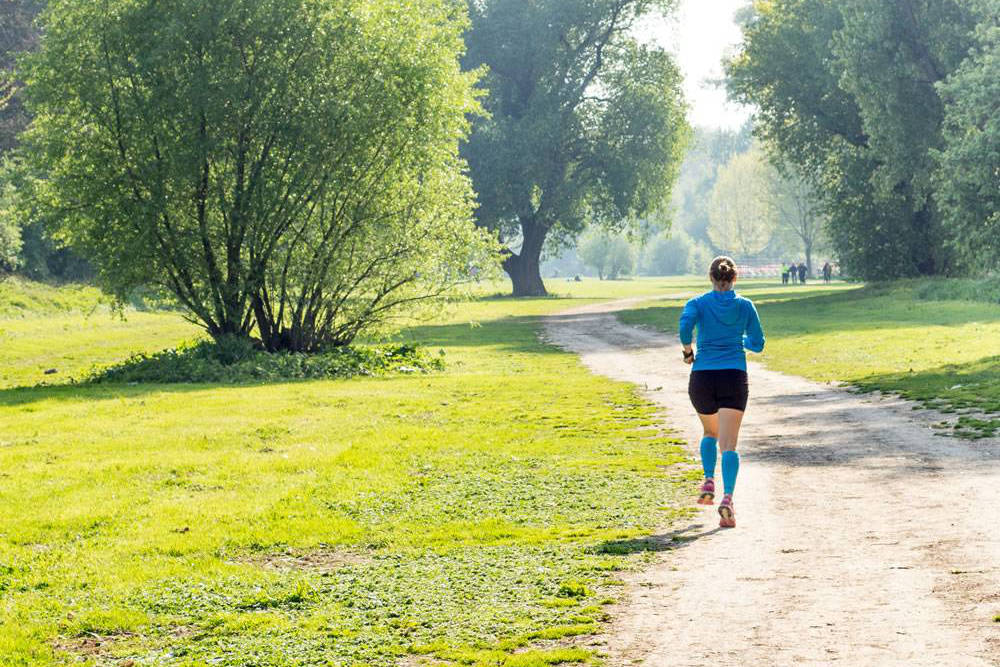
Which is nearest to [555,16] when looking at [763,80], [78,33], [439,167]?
[763,80]

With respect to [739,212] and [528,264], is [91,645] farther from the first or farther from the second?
Result: [739,212]

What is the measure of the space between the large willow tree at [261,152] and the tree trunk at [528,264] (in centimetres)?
4240

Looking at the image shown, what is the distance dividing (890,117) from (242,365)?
2350 centimetres

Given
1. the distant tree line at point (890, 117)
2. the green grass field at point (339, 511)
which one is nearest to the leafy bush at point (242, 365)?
the green grass field at point (339, 511)

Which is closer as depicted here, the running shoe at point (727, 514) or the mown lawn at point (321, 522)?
the mown lawn at point (321, 522)

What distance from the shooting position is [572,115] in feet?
221

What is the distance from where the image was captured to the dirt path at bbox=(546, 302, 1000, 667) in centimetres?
731

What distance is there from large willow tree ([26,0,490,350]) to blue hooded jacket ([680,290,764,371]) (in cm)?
1824

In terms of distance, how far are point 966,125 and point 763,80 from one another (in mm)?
31983

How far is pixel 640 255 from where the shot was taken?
193 metres

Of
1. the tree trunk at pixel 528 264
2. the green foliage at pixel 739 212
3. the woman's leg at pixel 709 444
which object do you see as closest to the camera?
the woman's leg at pixel 709 444

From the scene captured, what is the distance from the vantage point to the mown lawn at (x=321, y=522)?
8211 millimetres

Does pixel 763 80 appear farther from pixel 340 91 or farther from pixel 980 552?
pixel 980 552

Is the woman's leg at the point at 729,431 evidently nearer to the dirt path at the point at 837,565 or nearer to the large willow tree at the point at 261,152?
the dirt path at the point at 837,565
